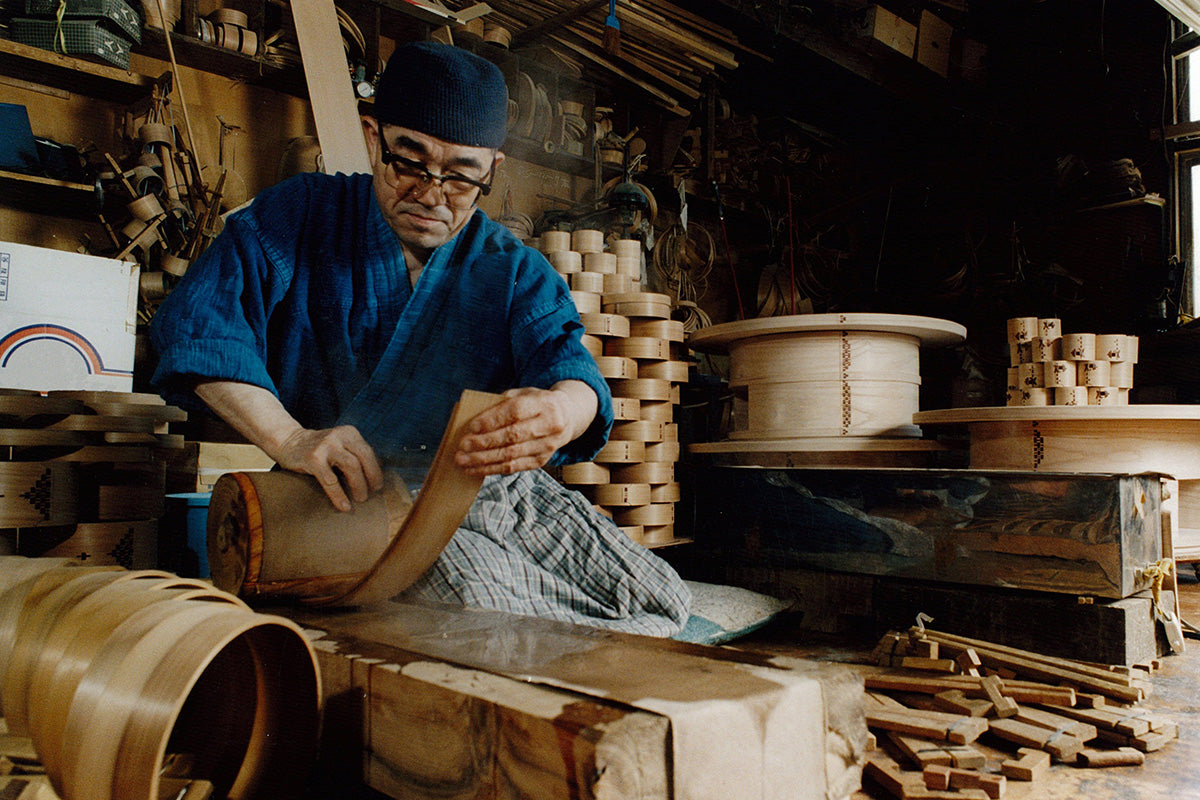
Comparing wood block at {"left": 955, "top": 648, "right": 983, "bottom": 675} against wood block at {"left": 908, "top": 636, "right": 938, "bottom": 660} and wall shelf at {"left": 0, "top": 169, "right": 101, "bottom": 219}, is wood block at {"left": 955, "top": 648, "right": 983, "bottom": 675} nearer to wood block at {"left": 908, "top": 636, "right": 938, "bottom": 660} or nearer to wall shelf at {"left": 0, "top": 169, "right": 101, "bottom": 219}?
wood block at {"left": 908, "top": 636, "right": 938, "bottom": 660}

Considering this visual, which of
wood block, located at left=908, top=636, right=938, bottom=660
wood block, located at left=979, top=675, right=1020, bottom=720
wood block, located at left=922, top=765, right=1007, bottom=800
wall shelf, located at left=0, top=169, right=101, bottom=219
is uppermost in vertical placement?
wall shelf, located at left=0, top=169, right=101, bottom=219

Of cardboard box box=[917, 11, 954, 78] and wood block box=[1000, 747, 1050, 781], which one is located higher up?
cardboard box box=[917, 11, 954, 78]

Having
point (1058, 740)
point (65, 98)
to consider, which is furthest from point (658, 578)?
point (65, 98)

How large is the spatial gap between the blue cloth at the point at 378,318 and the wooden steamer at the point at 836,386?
5.81 ft

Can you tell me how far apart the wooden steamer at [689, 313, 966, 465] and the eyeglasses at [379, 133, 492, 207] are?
190 cm

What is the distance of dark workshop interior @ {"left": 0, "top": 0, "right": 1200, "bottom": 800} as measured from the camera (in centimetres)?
117

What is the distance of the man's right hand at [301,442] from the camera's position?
5.54ft

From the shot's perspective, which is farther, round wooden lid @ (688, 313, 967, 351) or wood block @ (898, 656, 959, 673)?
round wooden lid @ (688, 313, 967, 351)

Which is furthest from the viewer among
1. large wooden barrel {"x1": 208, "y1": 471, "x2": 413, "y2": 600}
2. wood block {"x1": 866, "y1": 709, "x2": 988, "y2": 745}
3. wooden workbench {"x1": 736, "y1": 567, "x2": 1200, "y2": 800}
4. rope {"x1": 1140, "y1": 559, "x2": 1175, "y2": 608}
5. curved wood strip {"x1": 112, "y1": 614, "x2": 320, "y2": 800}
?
rope {"x1": 1140, "y1": 559, "x2": 1175, "y2": 608}

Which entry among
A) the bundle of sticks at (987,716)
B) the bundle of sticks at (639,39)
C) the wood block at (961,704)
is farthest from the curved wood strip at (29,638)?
the bundle of sticks at (639,39)

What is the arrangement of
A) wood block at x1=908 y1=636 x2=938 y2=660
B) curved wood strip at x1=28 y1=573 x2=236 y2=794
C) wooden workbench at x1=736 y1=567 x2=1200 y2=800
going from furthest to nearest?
wood block at x1=908 y1=636 x2=938 y2=660 < wooden workbench at x1=736 y1=567 x2=1200 y2=800 < curved wood strip at x1=28 y1=573 x2=236 y2=794

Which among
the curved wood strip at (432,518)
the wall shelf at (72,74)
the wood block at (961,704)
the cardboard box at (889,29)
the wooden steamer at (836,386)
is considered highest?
the cardboard box at (889,29)

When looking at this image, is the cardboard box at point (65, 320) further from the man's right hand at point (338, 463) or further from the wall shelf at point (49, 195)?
the man's right hand at point (338, 463)

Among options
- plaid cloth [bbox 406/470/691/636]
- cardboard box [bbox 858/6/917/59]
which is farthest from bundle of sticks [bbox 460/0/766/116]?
plaid cloth [bbox 406/470/691/636]
